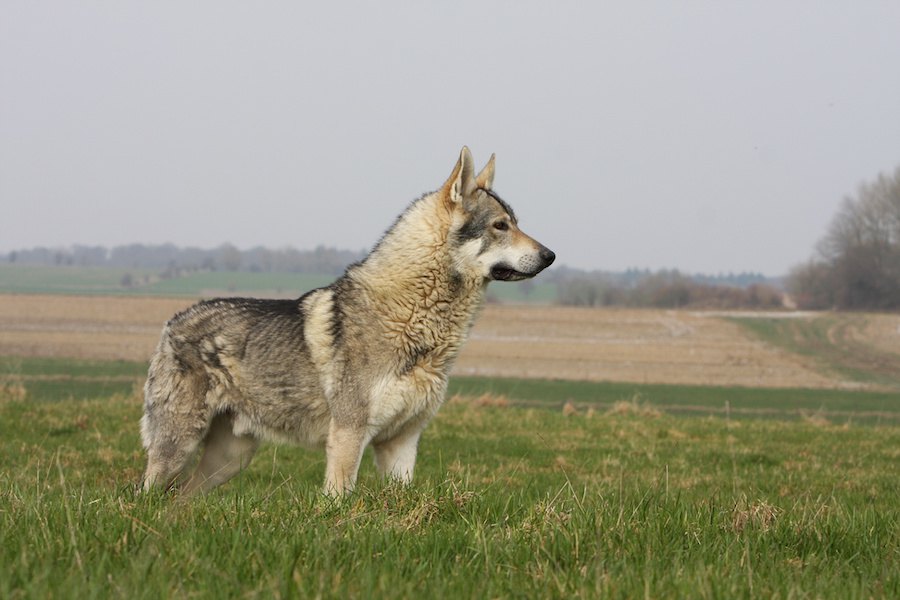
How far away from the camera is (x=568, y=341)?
53.6 metres

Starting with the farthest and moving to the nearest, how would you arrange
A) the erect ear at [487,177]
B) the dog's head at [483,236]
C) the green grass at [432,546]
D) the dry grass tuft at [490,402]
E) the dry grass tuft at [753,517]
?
the dry grass tuft at [490,402]
the erect ear at [487,177]
the dog's head at [483,236]
the dry grass tuft at [753,517]
the green grass at [432,546]

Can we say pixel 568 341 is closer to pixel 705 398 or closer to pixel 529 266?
pixel 705 398

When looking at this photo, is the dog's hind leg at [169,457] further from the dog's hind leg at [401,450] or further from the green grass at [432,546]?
the green grass at [432,546]

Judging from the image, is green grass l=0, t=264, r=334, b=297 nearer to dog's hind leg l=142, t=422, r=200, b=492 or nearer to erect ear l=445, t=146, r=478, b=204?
dog's hind leg l=142, t=422, r=200, b=492

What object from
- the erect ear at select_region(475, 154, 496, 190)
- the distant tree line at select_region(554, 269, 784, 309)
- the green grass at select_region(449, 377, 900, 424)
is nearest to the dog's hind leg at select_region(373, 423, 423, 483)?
the erect ear at select_region(475, 154, 496, 190)

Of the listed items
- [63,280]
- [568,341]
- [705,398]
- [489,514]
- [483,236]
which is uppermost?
[483,236]

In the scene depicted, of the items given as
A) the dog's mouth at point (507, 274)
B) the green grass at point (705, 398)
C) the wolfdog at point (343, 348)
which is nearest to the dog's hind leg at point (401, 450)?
the wolfdog at point (343, 348)

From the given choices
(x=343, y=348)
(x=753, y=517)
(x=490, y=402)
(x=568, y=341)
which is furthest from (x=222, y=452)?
(x=568, y=341)

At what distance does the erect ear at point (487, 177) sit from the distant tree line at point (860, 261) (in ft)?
318

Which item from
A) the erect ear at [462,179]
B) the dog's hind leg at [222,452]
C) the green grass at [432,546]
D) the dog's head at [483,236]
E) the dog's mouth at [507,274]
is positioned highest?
the erect ear at [462,179]

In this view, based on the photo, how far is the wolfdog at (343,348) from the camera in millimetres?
6988

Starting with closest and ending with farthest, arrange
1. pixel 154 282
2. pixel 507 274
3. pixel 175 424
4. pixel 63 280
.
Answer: pixel 175 424 < pixel 507 274 < pixel 154 282 < pixel 63 280

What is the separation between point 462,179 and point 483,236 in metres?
0.47

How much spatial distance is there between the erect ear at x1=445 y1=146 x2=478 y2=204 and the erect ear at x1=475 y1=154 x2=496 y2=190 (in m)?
0.13
